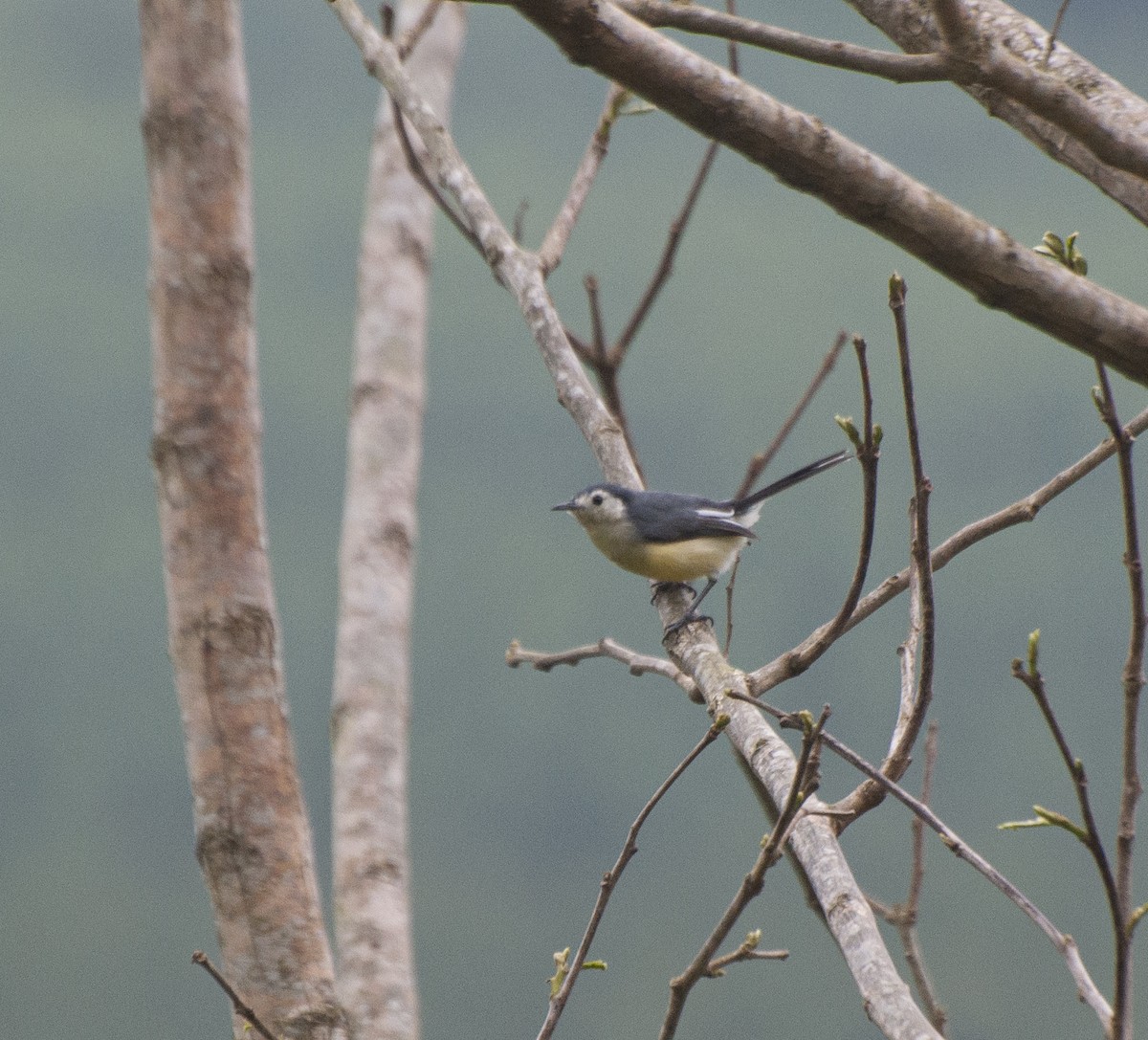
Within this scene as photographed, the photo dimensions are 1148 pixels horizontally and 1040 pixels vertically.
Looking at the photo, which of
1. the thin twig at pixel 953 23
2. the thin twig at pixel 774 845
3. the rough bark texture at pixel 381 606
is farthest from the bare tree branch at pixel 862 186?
the rough bark texture at pixel 381 606

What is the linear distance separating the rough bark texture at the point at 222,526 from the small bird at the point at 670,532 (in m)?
1.15

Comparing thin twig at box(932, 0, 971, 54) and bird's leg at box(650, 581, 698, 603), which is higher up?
bird's leg at box(650, 581, 698, 603)

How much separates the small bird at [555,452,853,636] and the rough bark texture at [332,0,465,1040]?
499 millimetres

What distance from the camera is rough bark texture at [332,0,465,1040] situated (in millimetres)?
2559

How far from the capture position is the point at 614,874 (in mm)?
1175

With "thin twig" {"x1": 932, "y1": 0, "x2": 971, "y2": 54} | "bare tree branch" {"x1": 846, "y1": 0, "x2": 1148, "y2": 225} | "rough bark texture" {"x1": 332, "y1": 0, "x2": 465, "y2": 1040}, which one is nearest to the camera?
"thin twig" {"x1": 932, "y1": 0, "x2": 971, "y2": 54}

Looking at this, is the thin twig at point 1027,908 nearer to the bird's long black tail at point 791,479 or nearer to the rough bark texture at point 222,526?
the rough bark texture at point 222,526

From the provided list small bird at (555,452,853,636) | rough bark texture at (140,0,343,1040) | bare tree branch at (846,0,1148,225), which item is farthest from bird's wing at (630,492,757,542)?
bare tree branch at (846,0,1148,225)

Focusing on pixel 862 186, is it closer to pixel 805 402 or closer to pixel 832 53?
pixel 832 53

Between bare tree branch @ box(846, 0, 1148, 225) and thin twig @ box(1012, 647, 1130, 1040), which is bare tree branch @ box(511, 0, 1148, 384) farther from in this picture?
bare tree branch @ box(846, 0, 1148, 225)

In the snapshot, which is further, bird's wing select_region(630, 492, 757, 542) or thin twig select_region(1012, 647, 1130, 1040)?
bird's wing select_region(630, 492, 757, 542)

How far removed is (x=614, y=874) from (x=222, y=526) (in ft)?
4.18

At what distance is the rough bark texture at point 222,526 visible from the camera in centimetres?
203

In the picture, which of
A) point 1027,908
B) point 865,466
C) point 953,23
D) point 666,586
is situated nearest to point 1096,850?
point 1027,908
